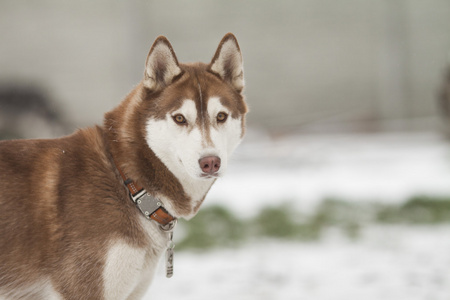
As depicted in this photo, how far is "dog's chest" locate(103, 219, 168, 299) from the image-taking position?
5.40 ft

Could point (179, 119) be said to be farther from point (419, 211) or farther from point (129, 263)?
point (419, 211)

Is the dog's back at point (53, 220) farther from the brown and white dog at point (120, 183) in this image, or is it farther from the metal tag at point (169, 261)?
the metal tag at point (169, 261)

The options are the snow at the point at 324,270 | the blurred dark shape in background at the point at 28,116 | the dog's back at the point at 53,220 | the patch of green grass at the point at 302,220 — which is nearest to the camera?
the dog's back at the point at 53,220

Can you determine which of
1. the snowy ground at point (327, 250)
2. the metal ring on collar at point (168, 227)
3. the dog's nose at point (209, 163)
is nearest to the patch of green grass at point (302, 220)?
the snowy ground at point (327, 250)

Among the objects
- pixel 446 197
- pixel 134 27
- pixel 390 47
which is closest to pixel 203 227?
pixel 446 197

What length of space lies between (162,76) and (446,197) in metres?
4.49

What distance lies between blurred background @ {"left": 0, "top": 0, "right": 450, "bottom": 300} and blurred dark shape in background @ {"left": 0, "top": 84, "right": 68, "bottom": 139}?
3cm

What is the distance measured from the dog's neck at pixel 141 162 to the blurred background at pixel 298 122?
146 centimetres

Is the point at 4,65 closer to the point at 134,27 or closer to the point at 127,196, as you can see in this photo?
the point at 134,27

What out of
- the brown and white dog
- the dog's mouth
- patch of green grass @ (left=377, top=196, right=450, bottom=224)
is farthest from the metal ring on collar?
patch of green grass @ (left=377, top=196, right=450, bottom=224)

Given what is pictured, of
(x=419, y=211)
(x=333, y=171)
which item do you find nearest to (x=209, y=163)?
(x=419, y=211)

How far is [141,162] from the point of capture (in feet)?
5.86

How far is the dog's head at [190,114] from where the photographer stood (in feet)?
5.61

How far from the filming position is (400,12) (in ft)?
30.9
